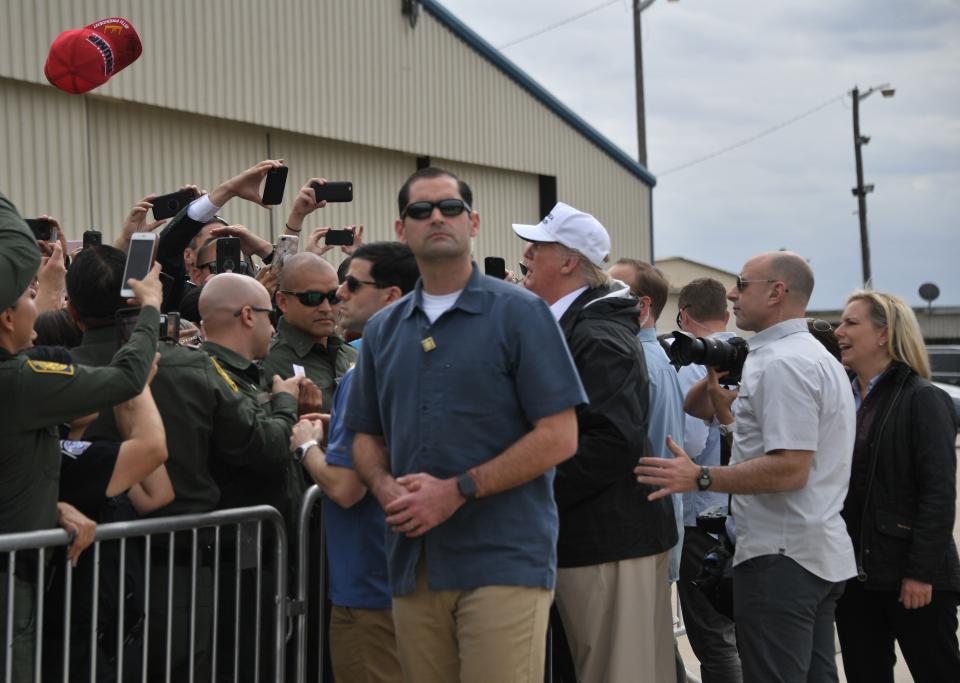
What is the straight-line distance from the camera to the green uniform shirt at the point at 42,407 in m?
3.08

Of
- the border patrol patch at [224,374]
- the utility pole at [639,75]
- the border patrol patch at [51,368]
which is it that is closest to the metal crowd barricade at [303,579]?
the border patrol patch at [224,374]

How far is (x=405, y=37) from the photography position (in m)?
16.8

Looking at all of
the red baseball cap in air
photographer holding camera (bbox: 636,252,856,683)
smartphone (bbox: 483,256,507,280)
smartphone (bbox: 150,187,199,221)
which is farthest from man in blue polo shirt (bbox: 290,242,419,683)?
the red baseball cap in air

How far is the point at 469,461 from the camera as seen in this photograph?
3090 millimetres

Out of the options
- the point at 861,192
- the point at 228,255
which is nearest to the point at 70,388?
the point at 228,255

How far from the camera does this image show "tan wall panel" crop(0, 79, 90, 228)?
11.4 meters

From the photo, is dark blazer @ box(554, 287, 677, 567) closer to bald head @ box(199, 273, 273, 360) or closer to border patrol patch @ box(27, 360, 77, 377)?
bald head @ box(199, 273, 273, 360)

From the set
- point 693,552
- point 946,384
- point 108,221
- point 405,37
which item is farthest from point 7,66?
point 946,384

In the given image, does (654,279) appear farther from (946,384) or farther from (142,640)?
(946,384)

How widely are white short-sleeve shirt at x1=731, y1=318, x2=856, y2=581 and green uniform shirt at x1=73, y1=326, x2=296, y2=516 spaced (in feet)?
6.02

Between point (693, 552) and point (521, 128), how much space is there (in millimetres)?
14599

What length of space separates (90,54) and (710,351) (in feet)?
13.3

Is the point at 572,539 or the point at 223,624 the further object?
the point at 223,624

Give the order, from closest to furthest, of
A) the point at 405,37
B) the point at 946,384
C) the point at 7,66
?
the point at 7,66
the point at 405,37
the point at 946,384
